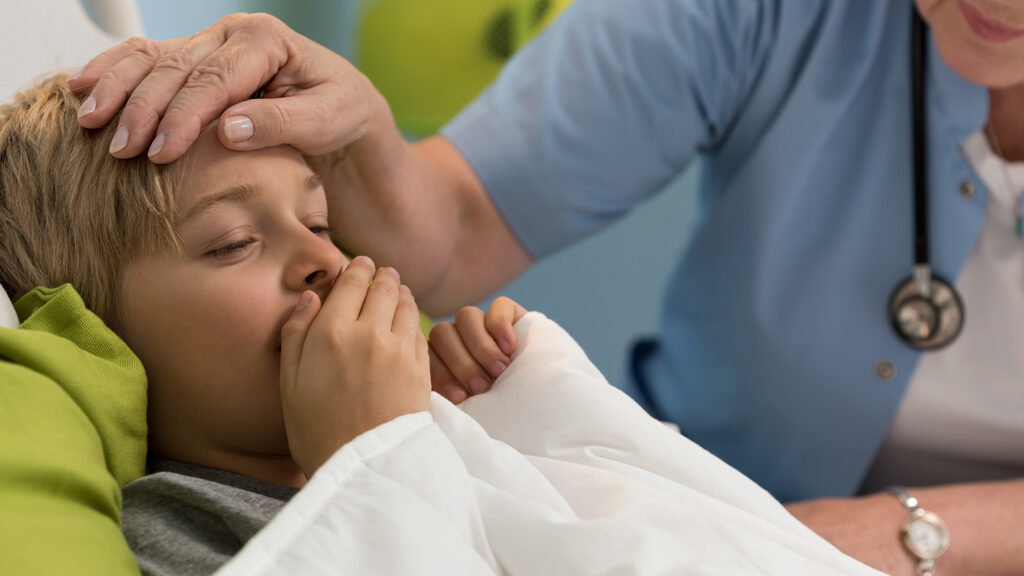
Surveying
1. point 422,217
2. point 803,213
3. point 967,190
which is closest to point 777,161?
point 803,213

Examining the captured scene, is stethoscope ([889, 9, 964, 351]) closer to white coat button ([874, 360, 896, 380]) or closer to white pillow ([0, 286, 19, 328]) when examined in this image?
white coat button ([874, 360, 896, 380])

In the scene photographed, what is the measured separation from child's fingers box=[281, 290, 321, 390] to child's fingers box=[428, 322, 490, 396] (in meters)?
0.13

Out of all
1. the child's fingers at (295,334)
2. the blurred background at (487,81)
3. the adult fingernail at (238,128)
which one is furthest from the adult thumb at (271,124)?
the blurred background at (487,81)

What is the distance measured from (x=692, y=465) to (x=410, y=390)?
0.66 feet

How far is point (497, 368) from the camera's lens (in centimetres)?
71

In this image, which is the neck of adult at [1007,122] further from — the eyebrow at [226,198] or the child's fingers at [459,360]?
the eyebrow at [226,198]

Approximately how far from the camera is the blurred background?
1.52 meters

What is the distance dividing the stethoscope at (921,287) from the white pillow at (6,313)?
0.82m

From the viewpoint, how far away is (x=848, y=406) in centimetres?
105

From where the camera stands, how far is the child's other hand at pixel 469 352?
713 millimetres

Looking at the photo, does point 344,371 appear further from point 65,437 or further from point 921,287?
point 921,287

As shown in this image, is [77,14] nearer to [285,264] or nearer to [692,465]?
[285,264]

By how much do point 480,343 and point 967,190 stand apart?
58 centimetres

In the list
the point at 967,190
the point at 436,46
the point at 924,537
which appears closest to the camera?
the point at 924,537
